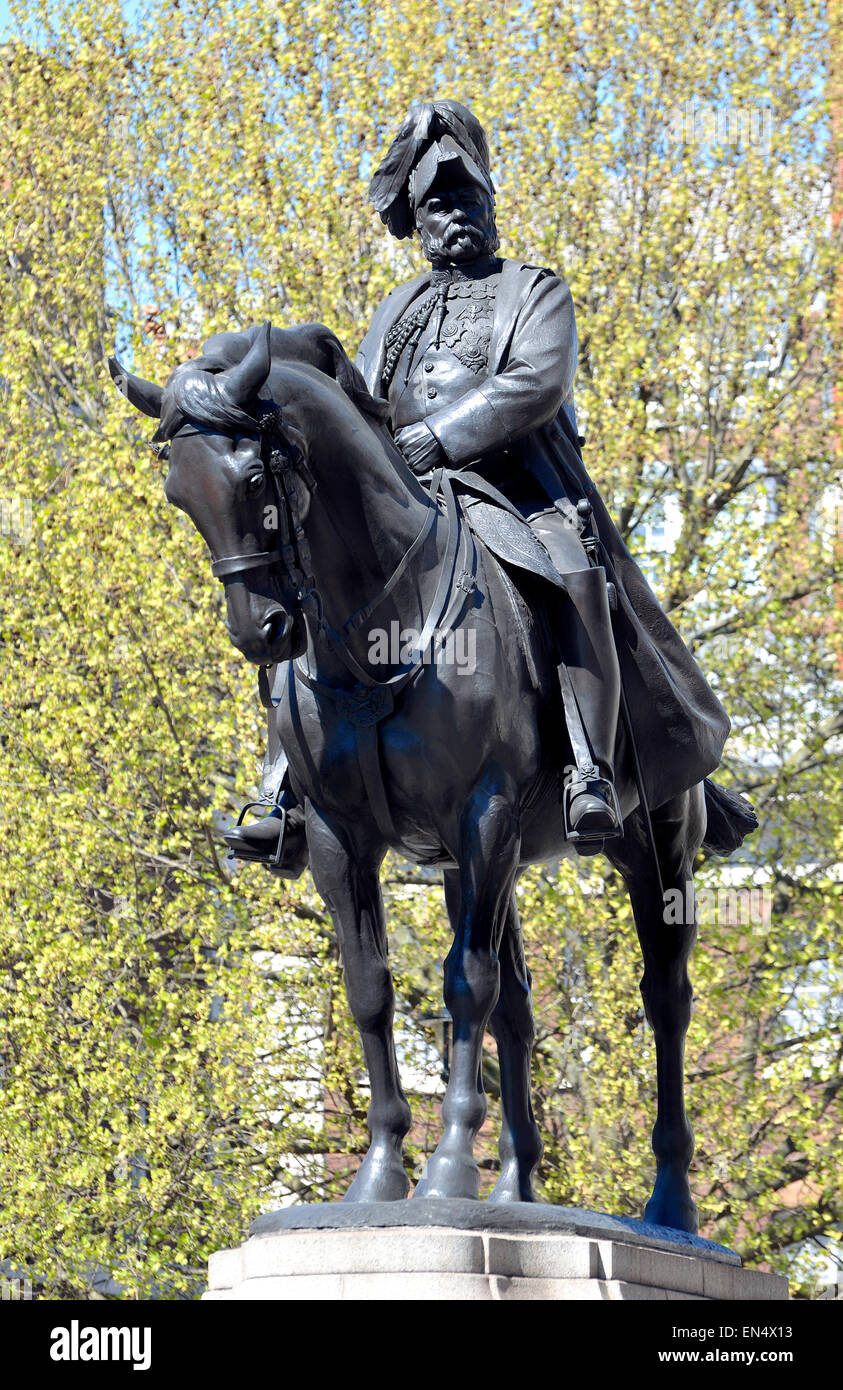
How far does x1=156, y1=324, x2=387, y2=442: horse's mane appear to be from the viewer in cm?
498

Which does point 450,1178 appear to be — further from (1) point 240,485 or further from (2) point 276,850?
(1) point 240,485

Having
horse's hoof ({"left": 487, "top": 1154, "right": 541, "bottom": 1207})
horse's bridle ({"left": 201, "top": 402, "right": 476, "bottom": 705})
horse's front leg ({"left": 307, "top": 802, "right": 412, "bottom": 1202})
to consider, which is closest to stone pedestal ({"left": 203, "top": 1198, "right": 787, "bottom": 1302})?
horse's front leg ({"left": 307, "top": 802, "right": 412, "bottom": 1202})

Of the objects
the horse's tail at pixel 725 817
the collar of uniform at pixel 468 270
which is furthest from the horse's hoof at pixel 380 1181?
the collar of uniform at pixel 468 270

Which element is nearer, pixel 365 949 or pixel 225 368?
pixel 225 368

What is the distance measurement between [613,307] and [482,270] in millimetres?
11912

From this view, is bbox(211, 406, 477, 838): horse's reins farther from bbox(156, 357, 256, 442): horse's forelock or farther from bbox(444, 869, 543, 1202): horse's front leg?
bbox(444, 869, 543, 1202): horse's front leg

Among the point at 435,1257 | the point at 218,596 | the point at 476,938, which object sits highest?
the point at 218,596

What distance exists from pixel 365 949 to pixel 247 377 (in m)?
1.85

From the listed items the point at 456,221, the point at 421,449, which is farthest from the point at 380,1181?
the point at 456,221

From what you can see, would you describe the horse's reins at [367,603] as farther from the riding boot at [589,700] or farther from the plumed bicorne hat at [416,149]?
the plumed bicorne hat at [416,149]

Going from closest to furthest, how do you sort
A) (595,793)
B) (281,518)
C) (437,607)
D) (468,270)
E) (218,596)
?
(281,518), (437,607), (595,793), (468,270), (218,596)

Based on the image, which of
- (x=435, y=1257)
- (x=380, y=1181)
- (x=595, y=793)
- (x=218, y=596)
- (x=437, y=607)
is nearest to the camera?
(x=435, y=1257)

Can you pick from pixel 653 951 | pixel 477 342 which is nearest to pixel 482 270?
pixel 477 342

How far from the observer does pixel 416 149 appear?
660 cm
